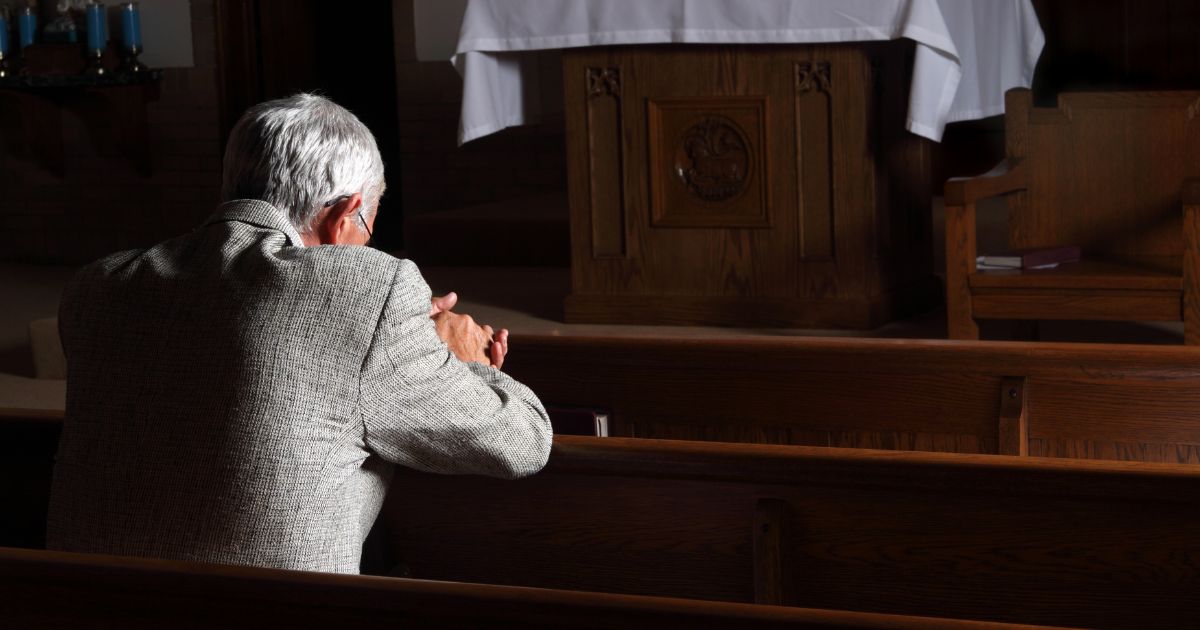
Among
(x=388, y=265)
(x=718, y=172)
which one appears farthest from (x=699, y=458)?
(x=718, y=172)

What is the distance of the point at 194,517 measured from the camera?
151cm

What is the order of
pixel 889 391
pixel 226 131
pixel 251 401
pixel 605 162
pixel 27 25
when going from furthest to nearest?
pixel 226 131, pixel 27 25, pixel 605 162, pixel 889 391, pixel 251 401

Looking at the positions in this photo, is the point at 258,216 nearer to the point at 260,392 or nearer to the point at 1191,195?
the point at 260,392

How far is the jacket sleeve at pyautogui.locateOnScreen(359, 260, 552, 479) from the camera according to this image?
154cm

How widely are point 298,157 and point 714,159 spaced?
2820 millimetres

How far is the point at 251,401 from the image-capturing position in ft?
4.91

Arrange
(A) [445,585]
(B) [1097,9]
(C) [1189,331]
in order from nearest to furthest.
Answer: (A) [445,585], (C) [1189,331], (B) [1097,9]

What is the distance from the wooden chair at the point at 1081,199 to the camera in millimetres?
3746

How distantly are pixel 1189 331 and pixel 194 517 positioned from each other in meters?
2.84

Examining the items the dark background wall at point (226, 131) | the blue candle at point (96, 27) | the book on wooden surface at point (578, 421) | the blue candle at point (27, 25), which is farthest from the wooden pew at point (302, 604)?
the blue candle at point (27, 25)

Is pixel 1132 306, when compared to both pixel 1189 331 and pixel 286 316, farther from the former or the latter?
pixel 286 316

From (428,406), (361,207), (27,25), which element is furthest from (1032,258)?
(27,25)

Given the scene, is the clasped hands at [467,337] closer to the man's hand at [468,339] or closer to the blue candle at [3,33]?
the man's hand at [468,339]

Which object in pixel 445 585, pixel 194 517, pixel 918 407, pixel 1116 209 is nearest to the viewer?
pixel 445 585
